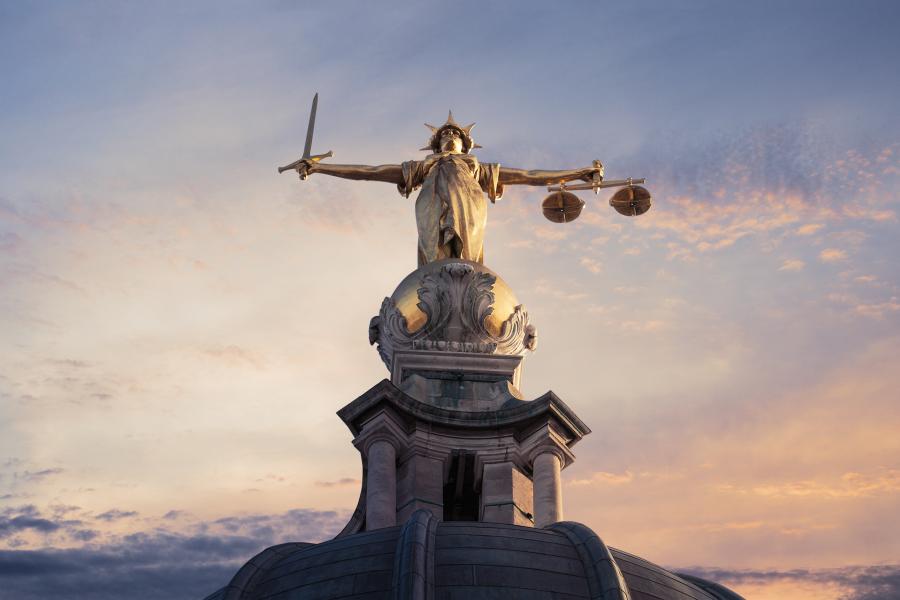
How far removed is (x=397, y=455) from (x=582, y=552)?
8181 millimetres

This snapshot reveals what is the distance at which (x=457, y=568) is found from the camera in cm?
3167

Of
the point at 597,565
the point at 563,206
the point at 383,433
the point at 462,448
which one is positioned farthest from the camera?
the point at 563,206

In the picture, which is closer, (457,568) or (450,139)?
(457,568)

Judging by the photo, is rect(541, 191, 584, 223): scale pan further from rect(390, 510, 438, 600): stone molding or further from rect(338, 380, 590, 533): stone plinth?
rect(390, 510, 438, 600): stone molding

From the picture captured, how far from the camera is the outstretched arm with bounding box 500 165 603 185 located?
46938mm

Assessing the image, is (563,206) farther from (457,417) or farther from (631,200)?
(457,417)

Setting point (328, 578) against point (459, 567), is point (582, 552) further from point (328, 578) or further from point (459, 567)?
point (328, 578)

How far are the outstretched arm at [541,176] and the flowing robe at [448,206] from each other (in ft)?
3.13

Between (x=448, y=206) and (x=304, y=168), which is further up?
(x=304, y=168)

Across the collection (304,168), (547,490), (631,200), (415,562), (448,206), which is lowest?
(415,562)

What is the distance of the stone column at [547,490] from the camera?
3881 centimetres

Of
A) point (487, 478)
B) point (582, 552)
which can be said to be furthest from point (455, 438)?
point (582, 552)

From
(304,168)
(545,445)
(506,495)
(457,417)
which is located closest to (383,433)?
(457,417)

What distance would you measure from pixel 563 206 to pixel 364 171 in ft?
19.4
